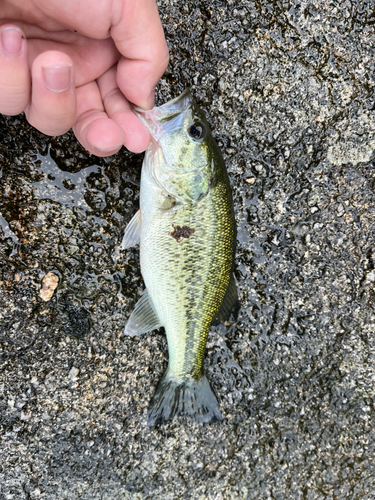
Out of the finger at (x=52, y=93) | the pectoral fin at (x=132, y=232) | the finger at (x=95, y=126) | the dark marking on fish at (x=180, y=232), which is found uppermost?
the finger at (x=52, y=93)

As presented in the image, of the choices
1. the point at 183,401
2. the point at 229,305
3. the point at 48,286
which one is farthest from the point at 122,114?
the point at 183,401

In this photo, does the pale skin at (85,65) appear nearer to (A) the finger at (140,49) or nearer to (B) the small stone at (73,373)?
(A) the finger at (140,49)

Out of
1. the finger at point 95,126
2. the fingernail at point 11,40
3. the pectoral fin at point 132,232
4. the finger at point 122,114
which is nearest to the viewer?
the fingernail at point 11,40

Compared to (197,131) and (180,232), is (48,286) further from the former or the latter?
(197,131)

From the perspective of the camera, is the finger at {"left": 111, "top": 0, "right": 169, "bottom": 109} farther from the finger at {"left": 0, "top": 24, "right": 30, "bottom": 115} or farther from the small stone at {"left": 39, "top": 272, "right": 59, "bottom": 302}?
the small stone at {"left": 39, "top": 272, "right": 59, "bottom": 302}

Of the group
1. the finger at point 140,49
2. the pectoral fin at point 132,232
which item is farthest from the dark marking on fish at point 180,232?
the finger at point 140,49

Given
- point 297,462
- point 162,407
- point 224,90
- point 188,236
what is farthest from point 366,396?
point 224,90

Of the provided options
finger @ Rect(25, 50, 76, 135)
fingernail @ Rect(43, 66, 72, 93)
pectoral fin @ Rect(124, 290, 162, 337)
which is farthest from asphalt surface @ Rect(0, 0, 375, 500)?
fingernail @ Rect(43, 66, 72, 93)
